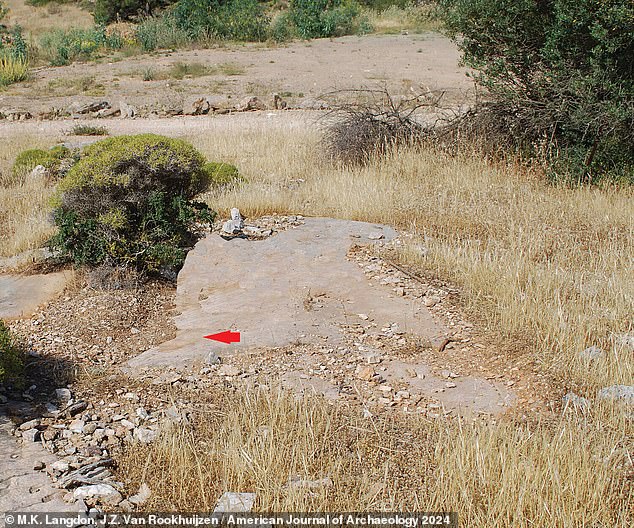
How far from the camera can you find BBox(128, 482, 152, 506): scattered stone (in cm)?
360

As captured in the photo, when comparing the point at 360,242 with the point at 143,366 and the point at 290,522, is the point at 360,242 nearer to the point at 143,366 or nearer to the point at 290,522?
the point at 143,366

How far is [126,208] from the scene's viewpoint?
22.6 feet

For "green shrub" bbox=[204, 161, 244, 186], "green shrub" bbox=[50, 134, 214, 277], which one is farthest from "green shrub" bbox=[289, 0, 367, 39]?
"green shrub" bbox=[50, 134, 214, 277]

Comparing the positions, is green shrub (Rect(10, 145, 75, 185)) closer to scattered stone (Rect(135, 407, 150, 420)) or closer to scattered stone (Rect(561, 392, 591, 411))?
scattered stone (Rect(135, 407, 150, 420))

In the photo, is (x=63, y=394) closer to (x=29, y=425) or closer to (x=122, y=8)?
(x=29, y=425)

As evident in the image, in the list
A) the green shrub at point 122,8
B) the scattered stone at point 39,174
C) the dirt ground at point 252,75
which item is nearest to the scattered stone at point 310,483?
the scattered stone at point 39,174

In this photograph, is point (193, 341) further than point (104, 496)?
Yes

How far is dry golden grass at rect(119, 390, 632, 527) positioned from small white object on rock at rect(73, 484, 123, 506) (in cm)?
14

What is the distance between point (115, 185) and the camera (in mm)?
6742

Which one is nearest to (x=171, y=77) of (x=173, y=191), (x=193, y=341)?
(x=173, y=191)

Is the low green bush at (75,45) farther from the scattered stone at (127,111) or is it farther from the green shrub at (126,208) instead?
the green shrub at (126,208)

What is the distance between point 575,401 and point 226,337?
99.5 inches

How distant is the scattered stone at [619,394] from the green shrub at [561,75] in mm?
5054

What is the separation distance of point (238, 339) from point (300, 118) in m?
10.2
